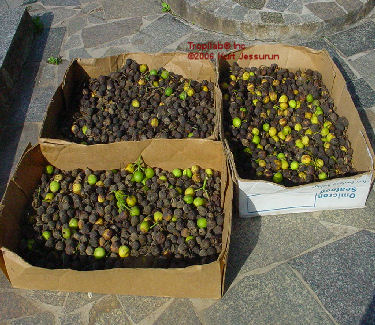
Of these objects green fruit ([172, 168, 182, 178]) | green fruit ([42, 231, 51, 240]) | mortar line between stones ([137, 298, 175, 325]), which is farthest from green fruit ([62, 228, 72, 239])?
green fruit ([172, 168, 182, 178])

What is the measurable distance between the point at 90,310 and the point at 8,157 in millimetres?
2098

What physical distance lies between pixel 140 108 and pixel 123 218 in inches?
54.7

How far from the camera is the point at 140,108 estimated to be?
436 centimetres

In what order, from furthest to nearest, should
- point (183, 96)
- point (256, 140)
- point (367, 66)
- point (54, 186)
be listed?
point (367, 66), point (183, 96), point (256, 140), point (54, 186)

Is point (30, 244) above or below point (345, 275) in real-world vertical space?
below

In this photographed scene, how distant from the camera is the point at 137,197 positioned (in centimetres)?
362

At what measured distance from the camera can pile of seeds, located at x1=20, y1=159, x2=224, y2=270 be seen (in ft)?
10.7

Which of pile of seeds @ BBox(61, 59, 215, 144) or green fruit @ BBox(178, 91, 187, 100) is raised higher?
green fruit @ BBox(178, 91, 187, 100)

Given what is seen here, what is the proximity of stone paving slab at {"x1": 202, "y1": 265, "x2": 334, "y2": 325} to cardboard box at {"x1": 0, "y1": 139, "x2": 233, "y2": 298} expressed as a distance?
16 cm

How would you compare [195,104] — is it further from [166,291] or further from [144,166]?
[166,291]

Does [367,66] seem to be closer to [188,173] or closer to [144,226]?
[188,173]

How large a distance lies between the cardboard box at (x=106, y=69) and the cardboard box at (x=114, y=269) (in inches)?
24.8

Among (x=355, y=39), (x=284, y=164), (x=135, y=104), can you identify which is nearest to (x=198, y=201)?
(x=284, y=164)

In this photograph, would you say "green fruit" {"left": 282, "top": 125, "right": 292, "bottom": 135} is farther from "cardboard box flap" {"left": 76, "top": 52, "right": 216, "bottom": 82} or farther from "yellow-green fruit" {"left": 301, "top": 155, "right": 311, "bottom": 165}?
"cardboard box flap" {"left": 76, "top": 52, "right": 216, "bottom": 82}
